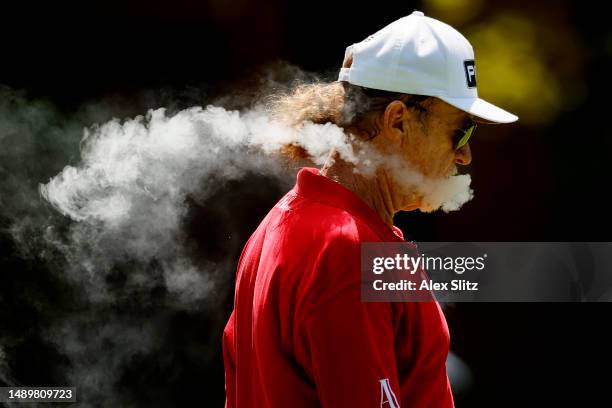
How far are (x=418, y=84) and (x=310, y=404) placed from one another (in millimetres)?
610

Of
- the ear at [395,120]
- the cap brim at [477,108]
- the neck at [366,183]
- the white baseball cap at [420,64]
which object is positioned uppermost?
the white baseball cap at [420,64]

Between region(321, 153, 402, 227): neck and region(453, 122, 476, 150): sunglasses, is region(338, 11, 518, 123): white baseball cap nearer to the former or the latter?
region(453, 122, 476, 150): sunglasses

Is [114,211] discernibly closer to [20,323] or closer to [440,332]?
[20,323]

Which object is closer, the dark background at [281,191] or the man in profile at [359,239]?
the man in profile at [359,239]

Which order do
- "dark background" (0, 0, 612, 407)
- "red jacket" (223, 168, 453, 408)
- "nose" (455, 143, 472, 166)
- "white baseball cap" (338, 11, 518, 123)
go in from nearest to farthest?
"red jacket" (223, 168, 453, 408), "white baseball cap" (338, 11, 518, 123), "nose" (455, 143, 472, 166), "dark background" (0, 0, 612, 407)

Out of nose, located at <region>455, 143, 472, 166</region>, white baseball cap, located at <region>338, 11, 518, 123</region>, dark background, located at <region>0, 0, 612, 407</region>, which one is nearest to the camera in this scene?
white baseball cap, located at <region>338, 11, 518, 123</region>

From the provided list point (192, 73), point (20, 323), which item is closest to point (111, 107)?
point (192, 73)

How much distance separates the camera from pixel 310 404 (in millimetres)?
1269

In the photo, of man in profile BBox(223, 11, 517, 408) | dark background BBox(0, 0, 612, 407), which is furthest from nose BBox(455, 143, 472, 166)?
dark background BBox(0, 0, 612, 407)

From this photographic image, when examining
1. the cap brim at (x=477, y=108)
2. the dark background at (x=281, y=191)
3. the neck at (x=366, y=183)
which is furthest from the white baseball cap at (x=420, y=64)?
the dark background at (x=281, y=191)

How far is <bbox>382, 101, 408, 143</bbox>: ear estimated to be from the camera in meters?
1.37

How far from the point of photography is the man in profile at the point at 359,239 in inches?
47.1

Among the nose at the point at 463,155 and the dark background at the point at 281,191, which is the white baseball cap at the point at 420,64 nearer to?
the nose at the point at 463,155

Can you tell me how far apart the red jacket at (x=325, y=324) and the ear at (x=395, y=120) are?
140 millimetres
